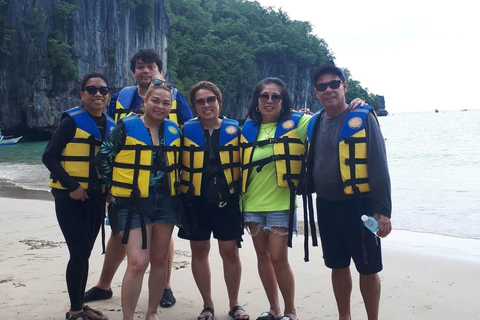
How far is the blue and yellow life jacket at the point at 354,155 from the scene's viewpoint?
122 inches

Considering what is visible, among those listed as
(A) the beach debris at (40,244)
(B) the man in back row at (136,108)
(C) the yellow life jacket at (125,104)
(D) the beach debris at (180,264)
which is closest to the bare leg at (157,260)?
(B) the man in back row at (136,108)

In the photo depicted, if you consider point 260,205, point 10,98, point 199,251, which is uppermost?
point 10,98

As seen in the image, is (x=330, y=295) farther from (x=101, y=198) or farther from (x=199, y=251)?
(x=101, y=198)

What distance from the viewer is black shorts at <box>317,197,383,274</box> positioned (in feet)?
10.1

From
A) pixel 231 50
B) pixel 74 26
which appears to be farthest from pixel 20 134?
pixel 231 50

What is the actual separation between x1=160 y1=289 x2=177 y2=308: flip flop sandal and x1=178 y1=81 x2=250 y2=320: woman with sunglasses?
42cm

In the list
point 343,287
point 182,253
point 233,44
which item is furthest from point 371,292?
point 233,44

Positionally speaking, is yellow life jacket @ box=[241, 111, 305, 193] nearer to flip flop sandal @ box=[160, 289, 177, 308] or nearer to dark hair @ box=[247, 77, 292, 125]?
dark hair @ box=[247, 77, 292, 125]

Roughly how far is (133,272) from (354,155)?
5.44 ft

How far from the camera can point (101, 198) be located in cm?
352

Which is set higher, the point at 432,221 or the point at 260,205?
the point at 260,205

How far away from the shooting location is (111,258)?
400cm

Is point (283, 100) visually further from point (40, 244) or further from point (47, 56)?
point (47, 56)

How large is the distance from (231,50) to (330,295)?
58857 millimetres
